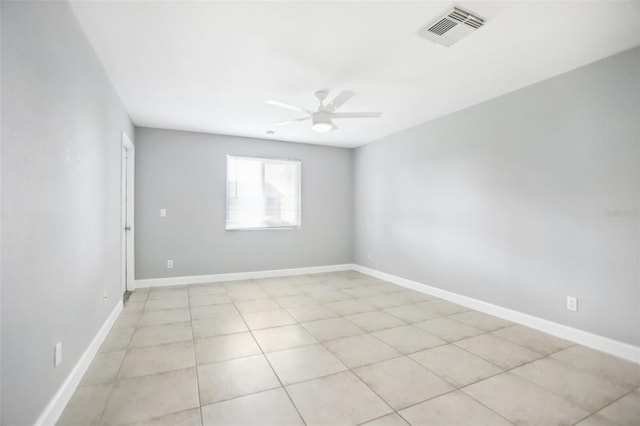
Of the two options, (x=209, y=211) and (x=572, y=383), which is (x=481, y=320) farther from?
(x=209, y=211)

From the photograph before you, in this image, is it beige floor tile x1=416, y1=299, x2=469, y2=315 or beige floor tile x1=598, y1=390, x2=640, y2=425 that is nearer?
beige floor tile x1=598, y1=390, x2=640, y2=425

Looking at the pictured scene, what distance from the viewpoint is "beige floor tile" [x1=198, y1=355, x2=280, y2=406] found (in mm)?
2018

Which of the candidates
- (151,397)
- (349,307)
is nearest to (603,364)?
(349,307)

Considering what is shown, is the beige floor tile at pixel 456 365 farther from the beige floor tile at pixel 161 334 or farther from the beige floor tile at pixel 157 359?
the beige floor tile at pixel 161 334

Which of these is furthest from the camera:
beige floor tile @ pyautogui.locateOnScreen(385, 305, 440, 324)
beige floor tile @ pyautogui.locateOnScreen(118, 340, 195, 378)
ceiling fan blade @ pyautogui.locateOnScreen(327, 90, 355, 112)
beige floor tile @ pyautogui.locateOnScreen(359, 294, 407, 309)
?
beige floor tile @ pyautogui.locateOnScreen(359, 294, 407, 309)

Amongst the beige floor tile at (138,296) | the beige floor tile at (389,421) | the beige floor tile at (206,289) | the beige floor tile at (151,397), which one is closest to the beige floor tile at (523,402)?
the beige floor tile at (389,421)

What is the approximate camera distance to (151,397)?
77.6 inches

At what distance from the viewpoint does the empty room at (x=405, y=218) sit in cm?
175

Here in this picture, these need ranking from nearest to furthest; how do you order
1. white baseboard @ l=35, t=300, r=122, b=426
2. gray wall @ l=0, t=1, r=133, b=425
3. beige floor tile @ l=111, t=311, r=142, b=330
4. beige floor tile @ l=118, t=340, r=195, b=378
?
1. gray wall @ l=0, t=1, r=133, b=425
2. white baseboard @ l=35, t=300, r=122, b=426
3. beige floor tile @ l=118, t=340, r=195, b=378
4. beige floor tile @ l=111, t=311, r=142, b=330

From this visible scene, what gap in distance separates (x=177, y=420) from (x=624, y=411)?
271 cm

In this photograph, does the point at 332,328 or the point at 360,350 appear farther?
the point at 332,328

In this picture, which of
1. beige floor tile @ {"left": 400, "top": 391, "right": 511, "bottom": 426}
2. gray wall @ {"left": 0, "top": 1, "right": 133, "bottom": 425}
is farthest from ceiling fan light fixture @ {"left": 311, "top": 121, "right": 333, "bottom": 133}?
beige floor tile @ {"left": 400, "top": 391, "right": 511, "bottom": 426}

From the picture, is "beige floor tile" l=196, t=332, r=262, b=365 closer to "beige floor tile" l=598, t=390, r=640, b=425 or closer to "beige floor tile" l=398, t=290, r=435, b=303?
"beige floor tile" l=398, t=290, r=435, b=303

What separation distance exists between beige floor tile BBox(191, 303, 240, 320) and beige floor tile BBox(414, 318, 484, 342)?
2190mm
